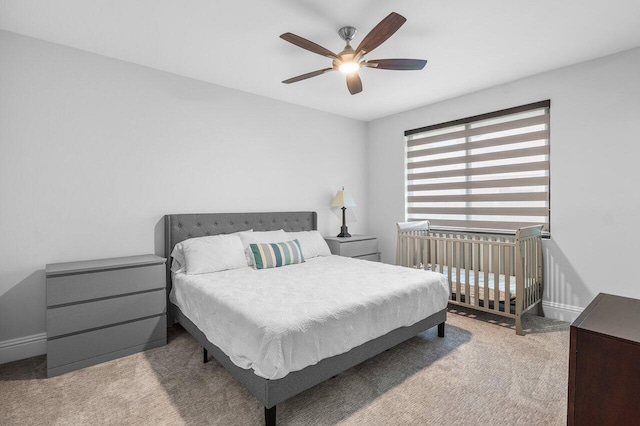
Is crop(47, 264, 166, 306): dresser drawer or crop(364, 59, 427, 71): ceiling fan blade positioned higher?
crop(364, 59, 427, 71): ceiling fan blade

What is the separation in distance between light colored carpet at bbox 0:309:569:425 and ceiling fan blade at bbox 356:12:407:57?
87.3 inches

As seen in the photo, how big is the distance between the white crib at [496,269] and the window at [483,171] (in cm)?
30

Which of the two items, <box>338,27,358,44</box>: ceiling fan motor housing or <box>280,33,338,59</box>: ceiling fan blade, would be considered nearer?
<box>280,33,338,59</box>: ceiling fan blade

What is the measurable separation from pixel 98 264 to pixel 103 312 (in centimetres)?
37

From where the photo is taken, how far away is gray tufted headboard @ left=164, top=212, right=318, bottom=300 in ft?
9.90

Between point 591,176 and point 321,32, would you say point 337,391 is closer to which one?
point 321,32

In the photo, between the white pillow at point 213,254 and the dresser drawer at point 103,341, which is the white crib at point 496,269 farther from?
the dresser drawer at point 103,341

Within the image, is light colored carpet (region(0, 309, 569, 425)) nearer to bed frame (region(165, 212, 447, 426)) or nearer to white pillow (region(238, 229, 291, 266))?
bed frame (region(165, 212, 447, 426))

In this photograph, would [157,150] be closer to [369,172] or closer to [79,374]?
[79,374]

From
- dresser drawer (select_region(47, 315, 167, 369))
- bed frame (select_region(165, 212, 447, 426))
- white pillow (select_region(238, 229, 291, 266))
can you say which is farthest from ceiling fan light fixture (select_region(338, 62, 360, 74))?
dresser drawer (select_region(47, 315, 167, 369))

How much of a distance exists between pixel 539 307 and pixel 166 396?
351 cm

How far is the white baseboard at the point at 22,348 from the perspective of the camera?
7.68 feet

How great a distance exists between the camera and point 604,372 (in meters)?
1.15

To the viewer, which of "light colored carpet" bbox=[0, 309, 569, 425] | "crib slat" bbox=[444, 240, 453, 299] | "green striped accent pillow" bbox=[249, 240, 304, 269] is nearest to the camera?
"light colored carpet" bbox=[0, 309, 569, 425]
